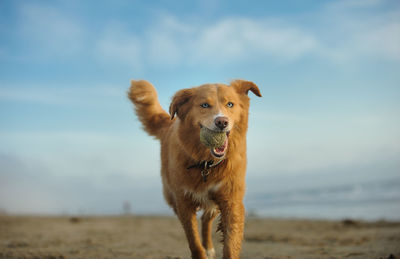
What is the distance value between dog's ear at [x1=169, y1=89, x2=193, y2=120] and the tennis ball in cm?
46

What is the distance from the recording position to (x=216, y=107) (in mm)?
3949

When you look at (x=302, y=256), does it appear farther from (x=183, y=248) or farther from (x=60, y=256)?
(x=60, y=256)

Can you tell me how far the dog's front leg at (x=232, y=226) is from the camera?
4.16m

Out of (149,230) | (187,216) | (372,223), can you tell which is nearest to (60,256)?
(187,216)

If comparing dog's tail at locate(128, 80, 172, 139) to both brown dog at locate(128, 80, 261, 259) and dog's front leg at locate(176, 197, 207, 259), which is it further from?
dog's front leg at locate(176, 197, 207, 259)

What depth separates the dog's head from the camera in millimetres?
3873

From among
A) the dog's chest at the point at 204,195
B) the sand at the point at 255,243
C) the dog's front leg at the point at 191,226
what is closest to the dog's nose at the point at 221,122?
the dog's chest at the point at 204,195

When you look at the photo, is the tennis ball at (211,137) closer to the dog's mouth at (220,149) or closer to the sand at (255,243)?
the dog's mouth at (220,149)

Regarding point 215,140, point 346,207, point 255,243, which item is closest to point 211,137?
point 215,140

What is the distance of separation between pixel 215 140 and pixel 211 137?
59 millimetres

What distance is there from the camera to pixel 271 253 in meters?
6.16

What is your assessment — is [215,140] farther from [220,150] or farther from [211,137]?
[220,150]

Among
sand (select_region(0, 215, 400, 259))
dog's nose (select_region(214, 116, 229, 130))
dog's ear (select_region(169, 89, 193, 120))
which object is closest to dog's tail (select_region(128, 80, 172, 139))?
dog's ear (select_region(169, 89, 193, 120))

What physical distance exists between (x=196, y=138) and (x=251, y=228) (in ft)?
24.4
